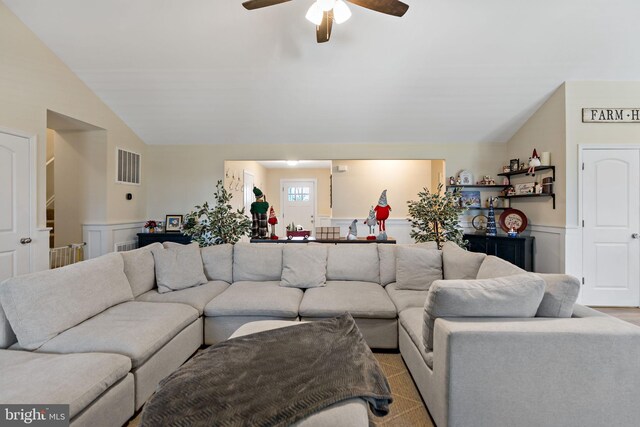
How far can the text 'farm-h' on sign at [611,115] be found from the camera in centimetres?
380

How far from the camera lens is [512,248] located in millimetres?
4297

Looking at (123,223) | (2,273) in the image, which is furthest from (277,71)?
(2,273)

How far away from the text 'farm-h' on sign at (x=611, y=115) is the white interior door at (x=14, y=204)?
21.0ft

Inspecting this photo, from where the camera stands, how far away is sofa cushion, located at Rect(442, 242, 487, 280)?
2697 mm

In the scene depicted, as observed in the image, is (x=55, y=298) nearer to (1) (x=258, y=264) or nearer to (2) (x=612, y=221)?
(1) (x=258, y=264)

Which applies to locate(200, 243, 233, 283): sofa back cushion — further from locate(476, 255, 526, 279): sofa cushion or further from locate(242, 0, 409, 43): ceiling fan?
locate(476, 255, 526, 279): sofa cushion

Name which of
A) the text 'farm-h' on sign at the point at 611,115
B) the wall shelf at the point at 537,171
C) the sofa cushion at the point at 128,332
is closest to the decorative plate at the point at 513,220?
the wall shelf at the point at 537,171

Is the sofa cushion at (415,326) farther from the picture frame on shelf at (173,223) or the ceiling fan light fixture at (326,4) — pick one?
the picture frame on shelf at (173,223)

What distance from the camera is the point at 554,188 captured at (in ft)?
13.2

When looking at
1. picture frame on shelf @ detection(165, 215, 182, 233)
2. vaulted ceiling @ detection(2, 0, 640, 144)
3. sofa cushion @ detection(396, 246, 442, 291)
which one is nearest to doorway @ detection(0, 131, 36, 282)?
vaulted ceiling @ detection(2, 0, 640, 144)

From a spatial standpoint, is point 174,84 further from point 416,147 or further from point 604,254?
point 604,254

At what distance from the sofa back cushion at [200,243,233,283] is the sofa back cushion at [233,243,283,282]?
61 mm

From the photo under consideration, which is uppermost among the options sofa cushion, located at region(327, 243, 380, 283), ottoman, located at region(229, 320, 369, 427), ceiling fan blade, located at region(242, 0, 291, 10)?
ceiling fan blade, located at region(242, 0, 291, 10)

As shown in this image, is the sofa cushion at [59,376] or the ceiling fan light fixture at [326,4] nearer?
the sofa cushion at [59,376]
